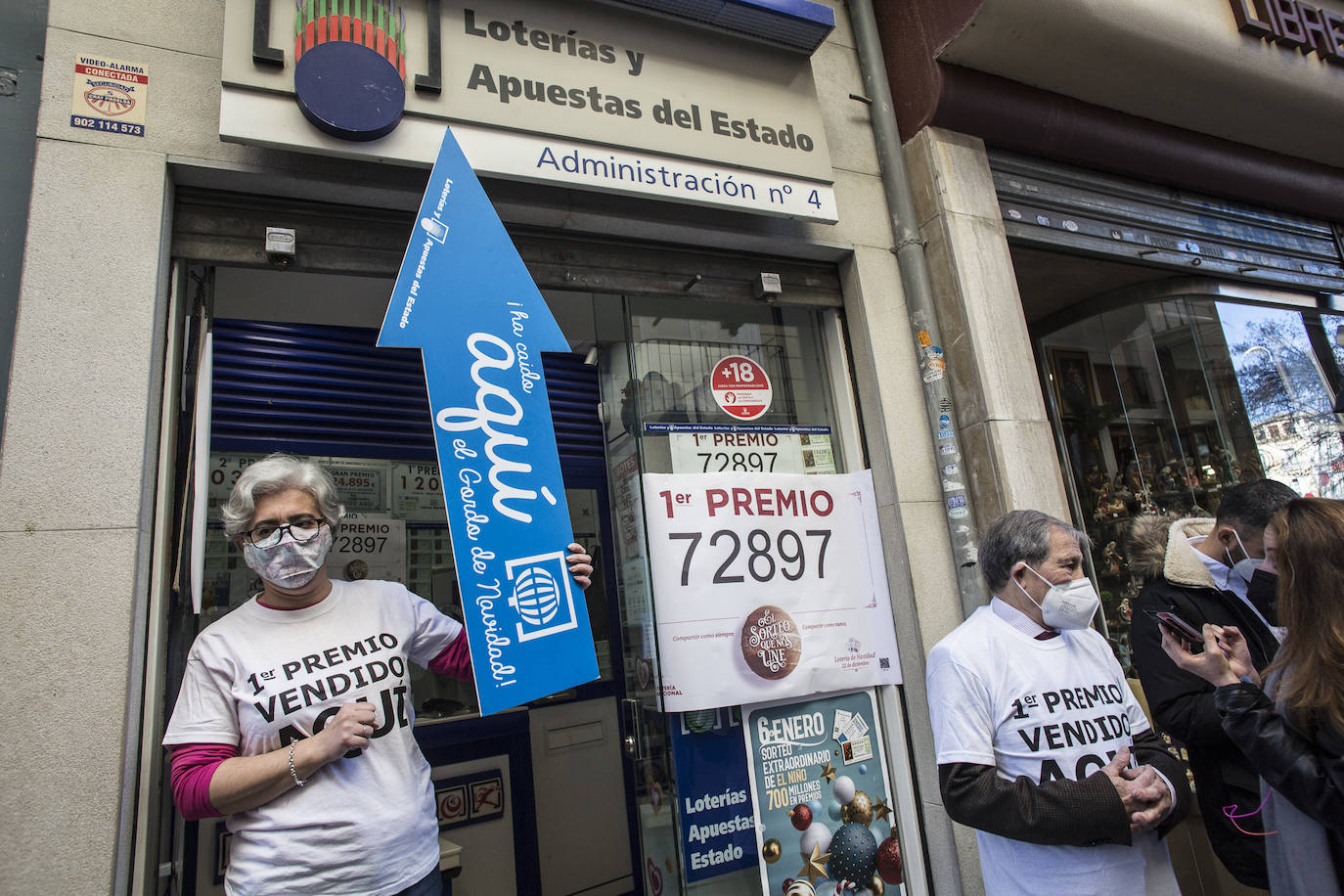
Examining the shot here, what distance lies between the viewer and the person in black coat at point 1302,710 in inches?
62.1

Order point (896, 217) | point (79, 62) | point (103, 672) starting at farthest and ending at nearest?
point (896, 217) → point (79, 62) → point (103, 672)

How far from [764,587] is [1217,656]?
64.8 inches

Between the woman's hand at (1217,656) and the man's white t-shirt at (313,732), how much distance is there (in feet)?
7.05

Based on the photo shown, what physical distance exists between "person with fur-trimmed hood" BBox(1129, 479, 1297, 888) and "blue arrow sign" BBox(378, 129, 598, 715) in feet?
5.89

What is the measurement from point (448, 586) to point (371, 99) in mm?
2770

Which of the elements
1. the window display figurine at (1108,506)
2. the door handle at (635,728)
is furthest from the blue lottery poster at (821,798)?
the window display figurine at (1108,506)

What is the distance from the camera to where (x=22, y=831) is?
190 centimetres

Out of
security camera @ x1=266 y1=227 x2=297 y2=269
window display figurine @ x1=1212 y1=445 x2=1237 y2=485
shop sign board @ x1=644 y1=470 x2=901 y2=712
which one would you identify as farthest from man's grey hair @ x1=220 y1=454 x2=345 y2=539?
window display figurine @ x1=1212 y1=445 x2=1237 y2=485

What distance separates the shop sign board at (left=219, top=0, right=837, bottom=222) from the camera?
8.32ft

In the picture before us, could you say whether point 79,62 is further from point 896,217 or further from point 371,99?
point 896,217

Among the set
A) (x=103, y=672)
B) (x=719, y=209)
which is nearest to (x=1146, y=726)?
(x=719, y=209)

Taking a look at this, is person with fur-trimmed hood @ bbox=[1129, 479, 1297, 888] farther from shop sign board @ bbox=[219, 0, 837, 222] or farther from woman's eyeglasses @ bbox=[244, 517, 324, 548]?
woman's eyeglasses @ bbox=[244, 517, 324, 548]

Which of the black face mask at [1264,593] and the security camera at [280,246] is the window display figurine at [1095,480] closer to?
the black face mask at [1264,593]

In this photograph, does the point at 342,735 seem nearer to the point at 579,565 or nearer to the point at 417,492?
the point at 579,565
